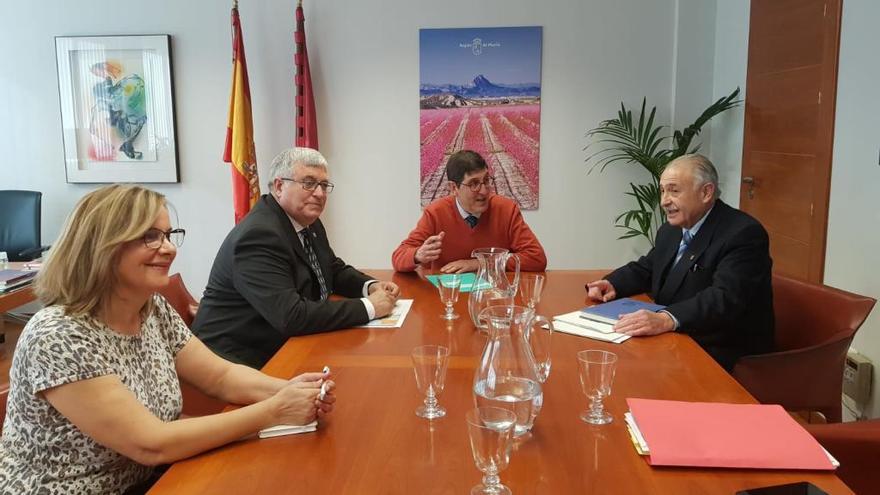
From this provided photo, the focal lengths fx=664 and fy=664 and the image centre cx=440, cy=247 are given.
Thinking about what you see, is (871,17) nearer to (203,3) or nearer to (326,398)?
(326,398)

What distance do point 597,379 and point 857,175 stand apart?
215 cm

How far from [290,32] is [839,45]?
10.4 feet

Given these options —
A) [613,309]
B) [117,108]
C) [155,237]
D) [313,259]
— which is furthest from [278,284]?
[117,108]

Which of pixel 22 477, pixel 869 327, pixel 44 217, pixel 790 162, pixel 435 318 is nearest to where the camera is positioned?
pixel 22 477

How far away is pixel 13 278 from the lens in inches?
126

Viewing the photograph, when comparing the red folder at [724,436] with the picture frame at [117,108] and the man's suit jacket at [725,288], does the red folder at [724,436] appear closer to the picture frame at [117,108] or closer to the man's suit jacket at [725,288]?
the man's suit jacket at [725,288]

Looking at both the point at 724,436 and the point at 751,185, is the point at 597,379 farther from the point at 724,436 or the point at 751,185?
the point at 751,185

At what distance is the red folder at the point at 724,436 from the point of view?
1191 millimetres

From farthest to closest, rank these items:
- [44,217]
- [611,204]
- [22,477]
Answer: [44,217]
[611,204]
[22,477]

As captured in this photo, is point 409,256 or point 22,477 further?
point 409,256

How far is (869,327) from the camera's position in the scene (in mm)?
2820

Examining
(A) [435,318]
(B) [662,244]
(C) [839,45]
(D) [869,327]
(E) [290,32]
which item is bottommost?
(D) [869,327]

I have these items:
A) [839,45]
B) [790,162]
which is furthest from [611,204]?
[839,45]

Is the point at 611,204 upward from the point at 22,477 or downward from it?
upward
